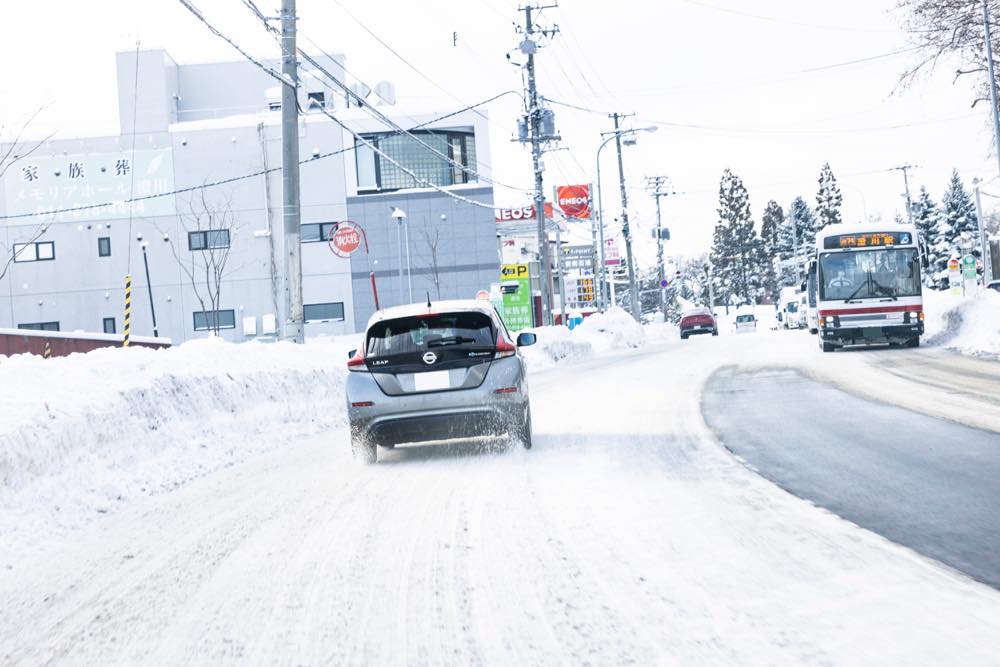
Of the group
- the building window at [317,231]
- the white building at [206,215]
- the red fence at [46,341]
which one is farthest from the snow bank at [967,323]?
the building window at [317,231]

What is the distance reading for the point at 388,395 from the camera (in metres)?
9.77

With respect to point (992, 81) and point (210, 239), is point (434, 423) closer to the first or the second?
point (992, 81)

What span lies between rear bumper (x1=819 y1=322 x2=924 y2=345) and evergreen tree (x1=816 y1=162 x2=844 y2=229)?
328 feet

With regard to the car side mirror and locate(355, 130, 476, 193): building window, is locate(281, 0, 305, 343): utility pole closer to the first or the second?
the car side mirror

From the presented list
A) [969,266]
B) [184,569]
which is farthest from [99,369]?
[969,266]

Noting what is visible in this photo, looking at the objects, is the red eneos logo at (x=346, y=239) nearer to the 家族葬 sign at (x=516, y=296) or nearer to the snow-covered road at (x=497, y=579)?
the 家族葬 sign at (x=516, y=296)

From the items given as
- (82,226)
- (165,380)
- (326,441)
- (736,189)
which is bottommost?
(326,441)

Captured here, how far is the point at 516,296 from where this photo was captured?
3812 cm

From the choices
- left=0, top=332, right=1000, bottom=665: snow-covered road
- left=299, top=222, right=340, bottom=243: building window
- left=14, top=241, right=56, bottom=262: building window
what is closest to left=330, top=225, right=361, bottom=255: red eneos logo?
left=299, top=222, right=340, bottom=243: building window

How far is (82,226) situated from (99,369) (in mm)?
50093

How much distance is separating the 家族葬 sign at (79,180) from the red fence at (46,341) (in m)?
30.4

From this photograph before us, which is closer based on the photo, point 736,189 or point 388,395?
point 388,395

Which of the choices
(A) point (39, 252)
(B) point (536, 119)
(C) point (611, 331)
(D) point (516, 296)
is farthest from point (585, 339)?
(A) point (39, 252)

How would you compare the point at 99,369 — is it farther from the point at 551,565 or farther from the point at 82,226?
the point at 82,226
